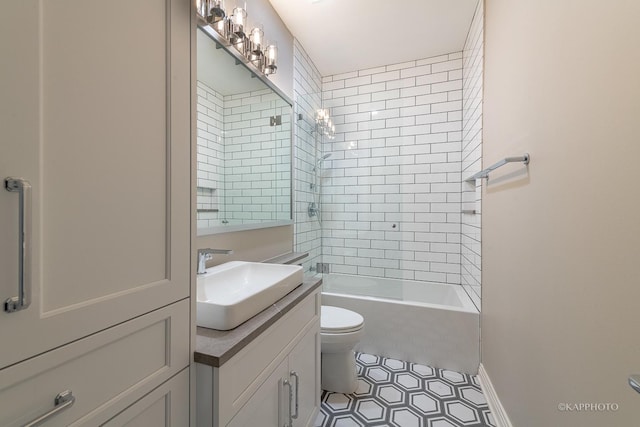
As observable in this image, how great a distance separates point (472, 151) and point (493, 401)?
70.5 inches

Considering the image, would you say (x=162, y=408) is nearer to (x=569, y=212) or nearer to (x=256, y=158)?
(x=569, y=212)

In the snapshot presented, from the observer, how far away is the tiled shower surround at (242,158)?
1506 mm

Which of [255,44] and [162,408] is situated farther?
[255,44]

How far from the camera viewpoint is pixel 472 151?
2305 mm

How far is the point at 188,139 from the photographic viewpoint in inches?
31.5

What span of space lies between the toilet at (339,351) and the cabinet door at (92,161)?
1.26m

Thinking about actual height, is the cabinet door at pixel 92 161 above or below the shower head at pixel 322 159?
below

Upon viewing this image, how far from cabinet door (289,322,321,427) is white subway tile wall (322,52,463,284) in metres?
1.56

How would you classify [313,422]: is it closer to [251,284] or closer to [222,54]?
[251,284]

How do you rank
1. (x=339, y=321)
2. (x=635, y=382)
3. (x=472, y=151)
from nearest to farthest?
1. (x=635, y=382)
2. (x=339, y=321)
3. (x=472, y=151)

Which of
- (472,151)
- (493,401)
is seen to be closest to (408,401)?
(493,401)

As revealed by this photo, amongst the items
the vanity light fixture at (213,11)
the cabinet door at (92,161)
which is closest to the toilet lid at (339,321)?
the cabinet door at (92,161)

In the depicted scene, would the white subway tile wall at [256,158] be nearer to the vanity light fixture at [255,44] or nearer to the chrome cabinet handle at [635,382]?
the vanity light fixture at [255,44]

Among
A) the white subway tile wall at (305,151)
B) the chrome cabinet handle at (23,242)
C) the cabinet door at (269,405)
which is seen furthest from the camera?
the white subway tile wall at (305,151)
